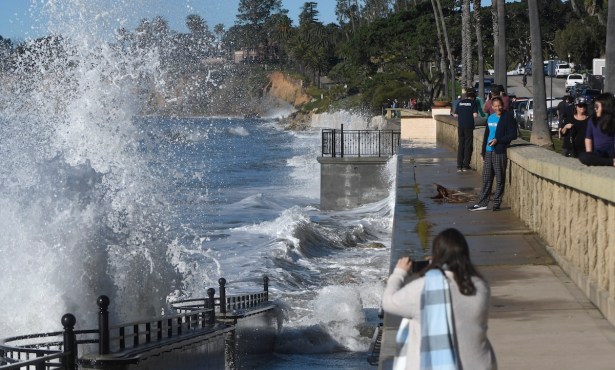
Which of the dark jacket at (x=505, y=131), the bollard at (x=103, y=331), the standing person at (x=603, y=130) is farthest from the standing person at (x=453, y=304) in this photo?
the dark jacket at (x=505, y=131)

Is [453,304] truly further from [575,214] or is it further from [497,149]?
[497,149]

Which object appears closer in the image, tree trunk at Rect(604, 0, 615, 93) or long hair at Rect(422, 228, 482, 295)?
long hair at Rect(422, 228, 482, 295)

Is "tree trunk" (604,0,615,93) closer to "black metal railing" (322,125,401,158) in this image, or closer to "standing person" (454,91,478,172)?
"standing person" (454,91,478,172)

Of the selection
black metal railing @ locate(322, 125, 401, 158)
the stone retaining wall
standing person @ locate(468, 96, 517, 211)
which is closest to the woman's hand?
the stone retaining wall

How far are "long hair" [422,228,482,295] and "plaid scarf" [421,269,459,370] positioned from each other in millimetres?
66

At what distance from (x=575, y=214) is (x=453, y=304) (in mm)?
6205

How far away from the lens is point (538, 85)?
79.0ft

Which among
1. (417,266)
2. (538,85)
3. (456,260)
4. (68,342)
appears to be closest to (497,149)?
(538,85)

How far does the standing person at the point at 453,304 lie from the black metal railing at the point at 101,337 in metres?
4.69

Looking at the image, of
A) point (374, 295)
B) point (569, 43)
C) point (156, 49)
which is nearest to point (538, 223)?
point (374, 295)

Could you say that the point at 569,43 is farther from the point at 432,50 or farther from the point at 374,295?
the point at 374,295

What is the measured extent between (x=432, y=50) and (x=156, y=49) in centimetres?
6494

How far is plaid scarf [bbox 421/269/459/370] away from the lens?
214 inches

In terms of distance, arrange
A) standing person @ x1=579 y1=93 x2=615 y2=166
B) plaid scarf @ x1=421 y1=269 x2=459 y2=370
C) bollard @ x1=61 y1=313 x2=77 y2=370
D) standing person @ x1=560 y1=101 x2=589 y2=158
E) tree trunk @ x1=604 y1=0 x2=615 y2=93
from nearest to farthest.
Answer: plaid scarf @ x1=421 y1=269 x2=459 y2=370 → bollard @ x1=61 y1=313 x2=77 y2=370 → standing person @ x1=579 y1=93 x2=615 y2=166 → standing person @ x1=560 y1=101 x2=589 y2=158 → tree trunk @ x1=604 y1=0 x2=615 y2=93
